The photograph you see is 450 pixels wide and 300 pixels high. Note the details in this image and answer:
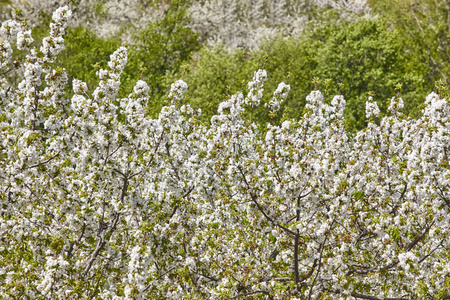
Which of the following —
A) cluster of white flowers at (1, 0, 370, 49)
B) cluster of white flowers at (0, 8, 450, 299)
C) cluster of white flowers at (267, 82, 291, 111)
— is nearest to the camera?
cluster of white flowers at (0, 8, 450, 299)

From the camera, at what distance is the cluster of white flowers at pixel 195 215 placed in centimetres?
678

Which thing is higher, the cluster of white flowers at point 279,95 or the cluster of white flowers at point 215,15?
the cluster of white flowers at point 215,15

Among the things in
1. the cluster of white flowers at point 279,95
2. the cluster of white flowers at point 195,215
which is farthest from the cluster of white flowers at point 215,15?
the cluster of white flowers at point 195,215

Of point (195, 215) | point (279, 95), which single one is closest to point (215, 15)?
point (279, 95)

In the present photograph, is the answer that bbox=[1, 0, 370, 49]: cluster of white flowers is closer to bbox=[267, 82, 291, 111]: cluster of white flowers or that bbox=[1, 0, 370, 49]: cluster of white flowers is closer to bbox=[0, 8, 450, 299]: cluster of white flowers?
bbox=[267, 82, 291, 111]: cluster of white flowers

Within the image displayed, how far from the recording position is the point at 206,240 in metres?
7.57

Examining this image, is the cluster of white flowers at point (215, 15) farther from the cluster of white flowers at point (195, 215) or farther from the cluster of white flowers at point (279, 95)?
the cluster of white flowers at point (195, 215)

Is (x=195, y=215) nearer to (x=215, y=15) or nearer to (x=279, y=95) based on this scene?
(x=279, y=95)

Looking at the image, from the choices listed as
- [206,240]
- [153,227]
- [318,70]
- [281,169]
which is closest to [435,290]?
[281,169]

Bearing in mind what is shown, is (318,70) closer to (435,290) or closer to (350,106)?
(350,106)

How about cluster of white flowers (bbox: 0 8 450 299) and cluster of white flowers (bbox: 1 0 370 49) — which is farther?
cluster of white flowers (bbox: 1 0 370 49)

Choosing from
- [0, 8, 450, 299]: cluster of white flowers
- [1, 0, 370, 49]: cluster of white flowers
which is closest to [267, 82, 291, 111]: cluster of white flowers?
[0, 8, 450, 299]: cluster of white flowers

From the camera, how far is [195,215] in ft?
26.9

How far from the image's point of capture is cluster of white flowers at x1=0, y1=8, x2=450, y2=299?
6.78 meters
